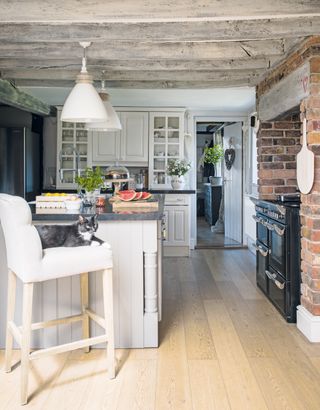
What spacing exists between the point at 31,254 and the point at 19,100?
3444 mm

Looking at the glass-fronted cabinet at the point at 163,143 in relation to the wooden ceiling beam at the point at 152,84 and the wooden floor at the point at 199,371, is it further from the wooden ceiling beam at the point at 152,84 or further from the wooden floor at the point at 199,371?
the wooden floor at the point at 199,371

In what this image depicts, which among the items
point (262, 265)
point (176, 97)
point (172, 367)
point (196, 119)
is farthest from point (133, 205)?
point (196, 119)

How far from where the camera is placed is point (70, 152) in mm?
6617

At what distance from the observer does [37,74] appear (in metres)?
4.40

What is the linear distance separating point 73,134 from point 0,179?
1347 mm

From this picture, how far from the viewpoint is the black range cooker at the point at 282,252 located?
337 centimetres

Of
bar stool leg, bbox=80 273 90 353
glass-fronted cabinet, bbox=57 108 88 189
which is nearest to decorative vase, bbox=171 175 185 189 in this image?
glass-fronted cabinet, bbox=57 108 88 189

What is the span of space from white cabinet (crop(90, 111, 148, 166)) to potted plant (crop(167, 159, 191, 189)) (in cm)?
44

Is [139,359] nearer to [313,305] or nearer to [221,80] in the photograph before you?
[313,305]

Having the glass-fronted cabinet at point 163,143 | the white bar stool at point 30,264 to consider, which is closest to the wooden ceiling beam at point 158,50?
the white bar stool at point 30,264

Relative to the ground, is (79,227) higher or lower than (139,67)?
lower

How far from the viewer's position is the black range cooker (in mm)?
3369

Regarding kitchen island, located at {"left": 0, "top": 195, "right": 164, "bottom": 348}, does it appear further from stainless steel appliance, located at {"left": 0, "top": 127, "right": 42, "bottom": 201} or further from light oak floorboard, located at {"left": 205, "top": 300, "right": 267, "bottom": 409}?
stainless steel appliance, located at {"left": 0, "top": 127, "right": 42, "bottom": 201}

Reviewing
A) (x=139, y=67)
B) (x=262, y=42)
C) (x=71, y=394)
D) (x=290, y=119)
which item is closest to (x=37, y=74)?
(x=139, y=67)
